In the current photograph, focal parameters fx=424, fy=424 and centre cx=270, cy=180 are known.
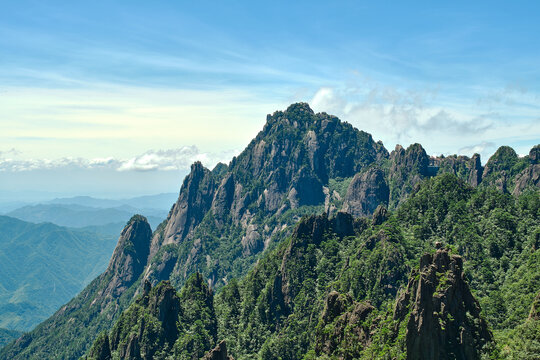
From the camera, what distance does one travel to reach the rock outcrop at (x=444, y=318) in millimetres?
60219

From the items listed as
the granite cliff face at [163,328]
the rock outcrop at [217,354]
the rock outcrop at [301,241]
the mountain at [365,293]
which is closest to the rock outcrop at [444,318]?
the mountain at [365,293]

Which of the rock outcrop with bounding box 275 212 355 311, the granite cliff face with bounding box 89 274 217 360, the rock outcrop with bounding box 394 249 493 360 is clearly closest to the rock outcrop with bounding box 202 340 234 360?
the granite cliff face with bounding box 89 274 217 360

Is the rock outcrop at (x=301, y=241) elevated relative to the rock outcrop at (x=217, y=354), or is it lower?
elevated

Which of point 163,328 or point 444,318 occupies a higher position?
point 444,318

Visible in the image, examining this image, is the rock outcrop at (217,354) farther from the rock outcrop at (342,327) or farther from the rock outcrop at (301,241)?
the rock outcrop at (301,241)

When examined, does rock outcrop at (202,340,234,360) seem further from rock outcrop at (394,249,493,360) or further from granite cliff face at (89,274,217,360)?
rock outcrop at (394,249,493,360)

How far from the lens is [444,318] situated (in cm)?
6153

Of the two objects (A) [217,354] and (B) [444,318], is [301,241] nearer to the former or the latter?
(A) [217,354]

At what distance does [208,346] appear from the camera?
126 metres

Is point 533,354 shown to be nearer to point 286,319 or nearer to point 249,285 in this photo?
point 286,319

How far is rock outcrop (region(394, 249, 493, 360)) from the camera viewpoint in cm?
6022

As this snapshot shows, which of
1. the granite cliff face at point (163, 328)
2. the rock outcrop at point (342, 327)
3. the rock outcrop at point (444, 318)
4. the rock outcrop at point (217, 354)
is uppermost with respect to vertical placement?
the rock outcrop at point (444, 318)

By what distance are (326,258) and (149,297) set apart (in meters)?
61.4

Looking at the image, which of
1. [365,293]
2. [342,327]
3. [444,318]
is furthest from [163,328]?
[444,318]
